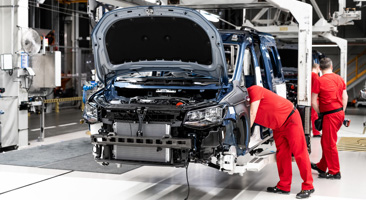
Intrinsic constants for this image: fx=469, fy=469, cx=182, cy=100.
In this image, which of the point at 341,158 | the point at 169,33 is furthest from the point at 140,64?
the point at 341,158

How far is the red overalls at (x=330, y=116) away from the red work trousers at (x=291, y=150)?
109cm

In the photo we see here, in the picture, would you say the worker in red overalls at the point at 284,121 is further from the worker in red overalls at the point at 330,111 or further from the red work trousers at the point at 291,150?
the worker in red overalls at the point at 330,111

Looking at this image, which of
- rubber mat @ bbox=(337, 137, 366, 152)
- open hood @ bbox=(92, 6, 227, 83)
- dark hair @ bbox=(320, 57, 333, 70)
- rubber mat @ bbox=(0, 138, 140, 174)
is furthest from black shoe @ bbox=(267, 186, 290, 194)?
rubber mat @ bbox=(337, 137, 366, 152)

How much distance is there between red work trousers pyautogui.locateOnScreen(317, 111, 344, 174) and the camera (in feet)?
21.9

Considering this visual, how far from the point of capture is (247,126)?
5.56 meters

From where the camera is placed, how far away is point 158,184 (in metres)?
6.42

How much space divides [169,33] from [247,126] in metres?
1.43

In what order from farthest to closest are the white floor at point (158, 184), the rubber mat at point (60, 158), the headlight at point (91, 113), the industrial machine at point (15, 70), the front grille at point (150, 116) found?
the industrial machine at point (15, 70) < the rubber mat at point (60, 158) < the white floor at point (158, 184) < the headlight at point (91, 113) < the front grille at point (150, 116)

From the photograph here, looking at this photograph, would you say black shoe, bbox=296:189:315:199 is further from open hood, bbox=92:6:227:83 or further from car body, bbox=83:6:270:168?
open hood, bbox=92:6:227:83

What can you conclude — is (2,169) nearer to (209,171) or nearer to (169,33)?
(209,171)

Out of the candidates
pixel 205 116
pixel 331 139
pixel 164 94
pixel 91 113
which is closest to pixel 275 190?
pixel 331 139

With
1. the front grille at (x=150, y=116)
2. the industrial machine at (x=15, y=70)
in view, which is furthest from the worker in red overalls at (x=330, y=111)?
the industrial machine at (x=15, y=70)

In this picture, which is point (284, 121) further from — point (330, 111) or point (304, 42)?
point (304, 42)

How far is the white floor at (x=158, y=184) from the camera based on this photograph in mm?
5824
